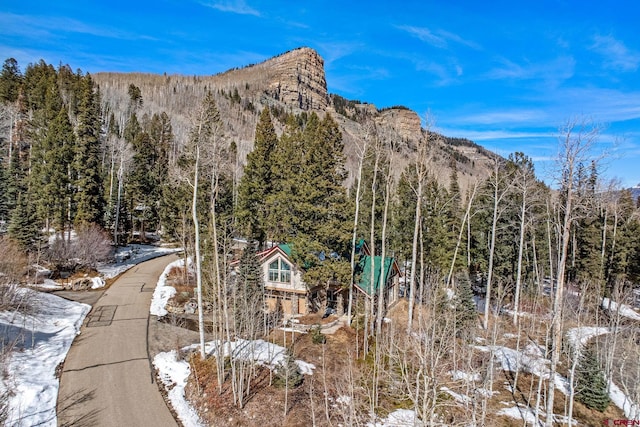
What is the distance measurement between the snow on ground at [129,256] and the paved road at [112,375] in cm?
805

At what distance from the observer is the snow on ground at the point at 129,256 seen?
105 feet

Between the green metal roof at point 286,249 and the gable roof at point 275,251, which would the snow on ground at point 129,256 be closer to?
the gable roof at point 275,251

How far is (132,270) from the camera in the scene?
3362 cm

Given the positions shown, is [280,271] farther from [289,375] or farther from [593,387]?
[593,387]

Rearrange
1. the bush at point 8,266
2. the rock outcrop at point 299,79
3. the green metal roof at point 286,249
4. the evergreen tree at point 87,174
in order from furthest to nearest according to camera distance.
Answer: the rock outcrop at point 299,79, the evergreen tree at point 87,174, the green metal roof at point 286,249, the bush at point 8,266

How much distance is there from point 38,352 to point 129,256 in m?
22.1

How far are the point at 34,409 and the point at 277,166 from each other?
862 inches

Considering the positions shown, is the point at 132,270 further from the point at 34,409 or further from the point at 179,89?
the point at 179,89

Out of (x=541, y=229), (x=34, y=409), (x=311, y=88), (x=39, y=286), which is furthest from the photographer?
(x=311, y=88)

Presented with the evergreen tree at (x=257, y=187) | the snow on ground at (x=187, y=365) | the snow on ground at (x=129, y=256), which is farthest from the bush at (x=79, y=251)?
the snow on ground at (x=187, y=365)

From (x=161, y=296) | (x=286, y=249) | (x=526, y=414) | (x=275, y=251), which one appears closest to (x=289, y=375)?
(x=526, y=414)

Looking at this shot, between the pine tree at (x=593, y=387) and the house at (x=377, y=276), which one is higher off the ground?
the house at (x=377, y=276)

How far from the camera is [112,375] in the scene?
16.0 m

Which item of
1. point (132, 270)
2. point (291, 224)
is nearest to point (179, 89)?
point (132, 270)
